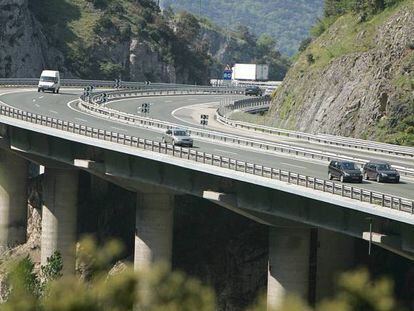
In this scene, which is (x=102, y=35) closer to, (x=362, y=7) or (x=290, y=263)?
(x=362, y=7)

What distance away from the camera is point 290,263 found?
175ft

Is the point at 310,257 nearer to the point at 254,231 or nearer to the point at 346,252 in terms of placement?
the point at 346,252

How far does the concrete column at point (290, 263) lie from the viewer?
5281 centimetres

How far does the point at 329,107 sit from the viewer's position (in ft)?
272

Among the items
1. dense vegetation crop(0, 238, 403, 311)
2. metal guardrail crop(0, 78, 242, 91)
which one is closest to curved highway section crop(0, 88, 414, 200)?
metal guardrail crop(0, 78, 242, 91)

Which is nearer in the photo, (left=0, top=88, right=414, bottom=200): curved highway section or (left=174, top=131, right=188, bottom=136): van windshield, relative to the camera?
(left=0, top=88, right=414, bottom=200): curved highway section

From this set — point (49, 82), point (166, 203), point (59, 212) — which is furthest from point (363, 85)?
point (49, 82)

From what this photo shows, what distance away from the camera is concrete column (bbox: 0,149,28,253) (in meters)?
80.1

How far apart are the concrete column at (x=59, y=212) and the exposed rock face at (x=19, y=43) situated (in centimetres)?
8064

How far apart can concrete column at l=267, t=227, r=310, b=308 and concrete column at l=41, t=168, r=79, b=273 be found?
23.8m

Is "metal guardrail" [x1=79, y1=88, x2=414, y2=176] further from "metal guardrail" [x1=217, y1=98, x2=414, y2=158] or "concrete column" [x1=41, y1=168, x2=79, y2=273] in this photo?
"concrete column" [x1=41, y1=168, x2=79, y2=273]

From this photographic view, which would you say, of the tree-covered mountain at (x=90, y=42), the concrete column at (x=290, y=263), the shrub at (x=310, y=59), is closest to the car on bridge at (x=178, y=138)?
the concrete column at (x=290, y=263)

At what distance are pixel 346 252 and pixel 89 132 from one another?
18.4m

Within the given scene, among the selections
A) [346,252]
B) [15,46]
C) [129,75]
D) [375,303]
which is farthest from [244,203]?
[129,75]
